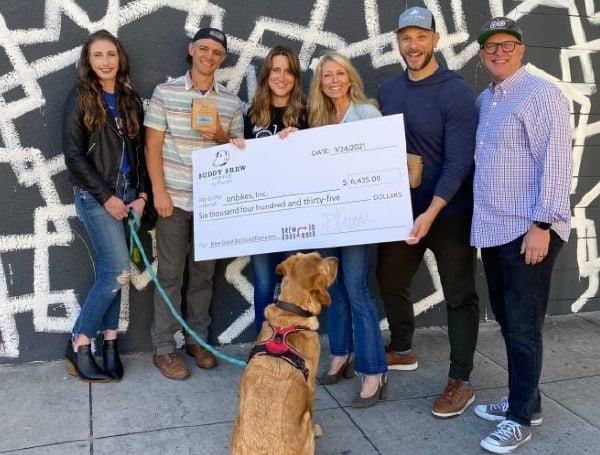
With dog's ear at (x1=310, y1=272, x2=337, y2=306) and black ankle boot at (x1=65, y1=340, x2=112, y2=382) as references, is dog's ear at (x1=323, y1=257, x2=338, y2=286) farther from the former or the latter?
black ankle boot at (x1=65, y1=340, x2=112, y2=382)

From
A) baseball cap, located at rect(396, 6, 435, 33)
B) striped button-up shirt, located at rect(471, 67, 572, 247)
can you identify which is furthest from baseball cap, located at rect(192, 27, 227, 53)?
striped button-up shirt, located at rect(471, 67, 572, 247)

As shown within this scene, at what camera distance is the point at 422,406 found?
11.9 feet

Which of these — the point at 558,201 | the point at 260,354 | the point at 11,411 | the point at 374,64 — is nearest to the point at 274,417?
the point at 260,354

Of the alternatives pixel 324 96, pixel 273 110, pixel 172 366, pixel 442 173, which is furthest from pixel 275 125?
pixel 172 366

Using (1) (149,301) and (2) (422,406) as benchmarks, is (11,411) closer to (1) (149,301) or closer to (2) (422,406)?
(1) (149,301)

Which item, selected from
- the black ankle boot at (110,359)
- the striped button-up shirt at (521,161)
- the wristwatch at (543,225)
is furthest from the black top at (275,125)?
the black ankle boot at (110,359)

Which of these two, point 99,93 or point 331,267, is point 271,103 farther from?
point 331,267

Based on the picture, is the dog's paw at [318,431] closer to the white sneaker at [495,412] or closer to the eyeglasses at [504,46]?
the white sneaker at [495,412]

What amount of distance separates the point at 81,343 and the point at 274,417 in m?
1.88

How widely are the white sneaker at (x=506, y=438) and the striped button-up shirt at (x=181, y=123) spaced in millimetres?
2242

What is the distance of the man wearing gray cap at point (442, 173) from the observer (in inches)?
128

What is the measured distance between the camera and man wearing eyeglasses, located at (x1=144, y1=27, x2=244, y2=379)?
12.2 ft

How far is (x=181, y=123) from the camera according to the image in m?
3.75

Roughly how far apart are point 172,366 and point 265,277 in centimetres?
90
